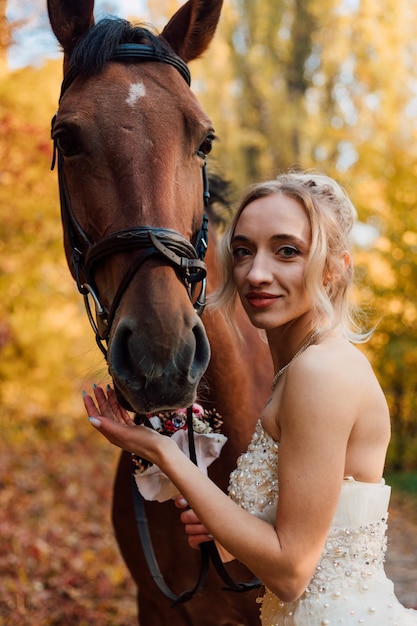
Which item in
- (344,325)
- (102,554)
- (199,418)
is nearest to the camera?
(344,325)

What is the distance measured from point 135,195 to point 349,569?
1.20 metres

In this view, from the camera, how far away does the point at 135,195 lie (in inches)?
75.2

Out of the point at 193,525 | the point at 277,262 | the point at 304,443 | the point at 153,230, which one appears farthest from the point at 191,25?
the point at 193,525

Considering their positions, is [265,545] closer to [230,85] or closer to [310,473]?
[310,473]

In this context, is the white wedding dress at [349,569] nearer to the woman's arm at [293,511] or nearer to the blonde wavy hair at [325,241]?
the woman's arm at [293,511]

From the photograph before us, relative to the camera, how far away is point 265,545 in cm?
157

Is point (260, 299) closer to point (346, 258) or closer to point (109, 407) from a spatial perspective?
point (346, 258)

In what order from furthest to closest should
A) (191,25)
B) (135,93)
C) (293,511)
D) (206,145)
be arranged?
(191,25), (206,145), (135,93), (293,511)

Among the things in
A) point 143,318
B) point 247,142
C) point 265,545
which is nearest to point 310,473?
point 265,545

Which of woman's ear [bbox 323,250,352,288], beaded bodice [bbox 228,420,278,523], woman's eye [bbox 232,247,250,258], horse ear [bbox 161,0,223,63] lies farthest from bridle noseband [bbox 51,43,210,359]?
beaded bodice [bbox 228,420,278,523]

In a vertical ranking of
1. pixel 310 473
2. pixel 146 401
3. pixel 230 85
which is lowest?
pixel 310 473

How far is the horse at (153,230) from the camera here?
1.71m

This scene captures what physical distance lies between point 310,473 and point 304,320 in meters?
0.53

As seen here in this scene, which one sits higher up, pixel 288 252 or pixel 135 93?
pixel 135 93
